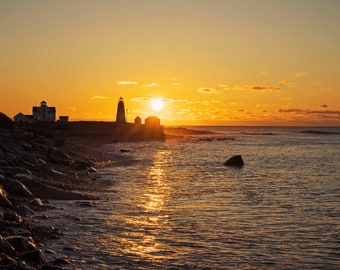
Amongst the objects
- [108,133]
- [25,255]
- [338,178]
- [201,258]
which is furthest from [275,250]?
[108,133]

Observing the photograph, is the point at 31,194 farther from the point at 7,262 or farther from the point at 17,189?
the point at 7,262

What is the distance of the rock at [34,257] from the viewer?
9.55m

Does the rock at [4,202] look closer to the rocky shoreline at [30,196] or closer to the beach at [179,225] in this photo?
the rocky shoreline at [30,196]

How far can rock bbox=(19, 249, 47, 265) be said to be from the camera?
955cm

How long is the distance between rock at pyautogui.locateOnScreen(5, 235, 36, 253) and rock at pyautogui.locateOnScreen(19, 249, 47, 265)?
31cm

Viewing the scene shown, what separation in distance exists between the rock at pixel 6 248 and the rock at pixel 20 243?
206 mm

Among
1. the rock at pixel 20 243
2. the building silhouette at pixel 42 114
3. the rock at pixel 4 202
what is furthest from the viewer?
the building silhouette at pixel 42 114

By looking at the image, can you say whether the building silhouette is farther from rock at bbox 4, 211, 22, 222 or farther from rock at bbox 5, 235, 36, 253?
rock at bbox 5, 235, 36, 253

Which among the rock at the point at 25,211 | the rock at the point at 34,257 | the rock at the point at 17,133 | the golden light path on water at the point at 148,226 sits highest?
the rock at the point at 17,133

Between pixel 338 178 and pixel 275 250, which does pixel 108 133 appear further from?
pixel 275 250

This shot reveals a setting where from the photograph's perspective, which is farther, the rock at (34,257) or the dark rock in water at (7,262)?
the rock at (34,257)

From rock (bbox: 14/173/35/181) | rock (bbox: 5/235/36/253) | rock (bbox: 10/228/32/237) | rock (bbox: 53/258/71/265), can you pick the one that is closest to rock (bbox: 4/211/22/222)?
rock (bbox: 10/228/32/237)

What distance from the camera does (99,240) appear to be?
12375mm

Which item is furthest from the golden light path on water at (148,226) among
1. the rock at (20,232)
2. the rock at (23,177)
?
the rock at (23,177)
